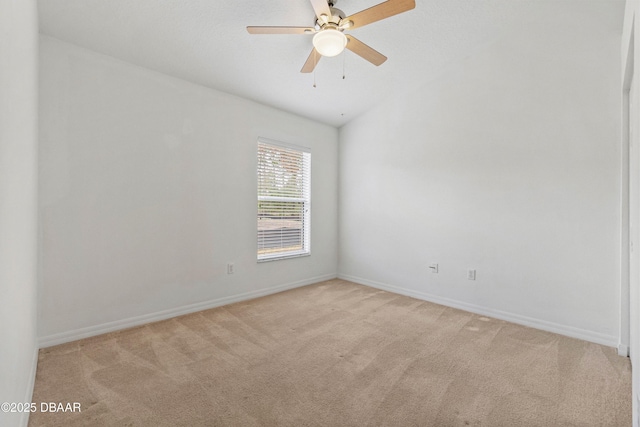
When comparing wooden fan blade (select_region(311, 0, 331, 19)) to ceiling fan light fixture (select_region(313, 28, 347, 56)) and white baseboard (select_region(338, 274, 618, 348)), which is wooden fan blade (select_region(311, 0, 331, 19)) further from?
white baseboard (select_region(338, 274, 618, 348))

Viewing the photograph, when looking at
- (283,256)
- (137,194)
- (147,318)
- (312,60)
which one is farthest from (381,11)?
(147,318)

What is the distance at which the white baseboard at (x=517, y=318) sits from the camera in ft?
8.79

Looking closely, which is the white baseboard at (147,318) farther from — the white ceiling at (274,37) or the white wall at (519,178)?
the white ceiling at (274,37)

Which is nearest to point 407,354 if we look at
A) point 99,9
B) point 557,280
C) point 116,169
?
point 557,280

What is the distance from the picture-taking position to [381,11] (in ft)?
6.49

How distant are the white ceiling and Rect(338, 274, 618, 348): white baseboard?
8.79 feet

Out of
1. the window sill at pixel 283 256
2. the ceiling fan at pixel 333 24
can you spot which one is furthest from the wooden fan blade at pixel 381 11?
the window sill at pixel 283 256

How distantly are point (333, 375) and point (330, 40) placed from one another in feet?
7.63

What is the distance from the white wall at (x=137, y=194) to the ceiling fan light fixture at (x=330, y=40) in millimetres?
1771

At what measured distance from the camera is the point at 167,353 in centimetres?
238

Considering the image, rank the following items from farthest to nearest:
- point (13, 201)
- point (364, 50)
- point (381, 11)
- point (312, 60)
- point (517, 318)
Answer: point (517, 318) < point (312, 60) < point (364, 50) < point (381, 11) < point (13, 201)

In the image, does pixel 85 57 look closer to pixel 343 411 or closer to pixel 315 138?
pixel 315 138

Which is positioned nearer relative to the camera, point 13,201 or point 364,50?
point 13,201

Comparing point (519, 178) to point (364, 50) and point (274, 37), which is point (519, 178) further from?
point (274, 37)
